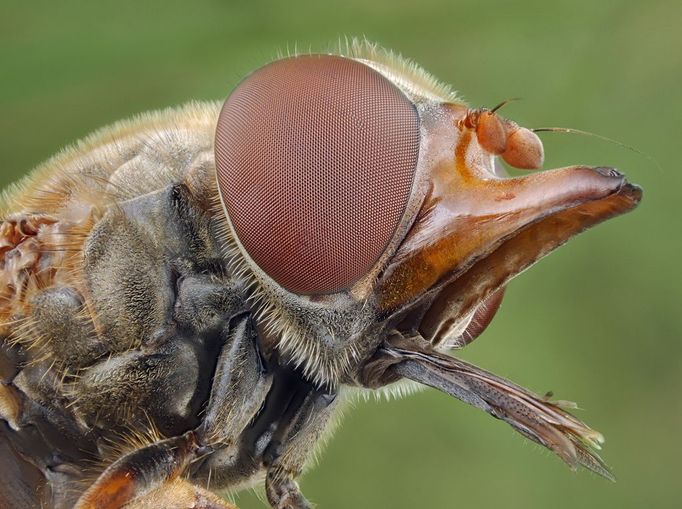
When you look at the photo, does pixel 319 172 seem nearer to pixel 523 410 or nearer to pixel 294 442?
pixel 523 410

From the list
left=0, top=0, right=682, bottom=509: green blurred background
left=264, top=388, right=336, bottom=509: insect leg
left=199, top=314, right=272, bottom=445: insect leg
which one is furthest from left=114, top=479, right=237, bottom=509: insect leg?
left=0, top=0, right=682, bottom=509: green blurred background

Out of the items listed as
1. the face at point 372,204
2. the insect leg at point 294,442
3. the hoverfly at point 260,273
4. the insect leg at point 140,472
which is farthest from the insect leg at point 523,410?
the insect leg at point 140,472

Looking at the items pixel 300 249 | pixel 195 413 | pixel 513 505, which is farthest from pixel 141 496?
pixel 513 505

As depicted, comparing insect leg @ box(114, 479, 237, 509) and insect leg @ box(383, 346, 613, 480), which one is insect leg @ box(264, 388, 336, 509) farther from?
insect leg @ box(383, 346, 613, 480)

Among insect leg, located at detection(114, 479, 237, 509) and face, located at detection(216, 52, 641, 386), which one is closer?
face, located at detection(216, 52, 641, 386)

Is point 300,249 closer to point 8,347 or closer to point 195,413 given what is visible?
point 195,413

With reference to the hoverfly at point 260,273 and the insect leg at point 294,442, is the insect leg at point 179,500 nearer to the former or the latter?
the hoverfly at point 260,273
